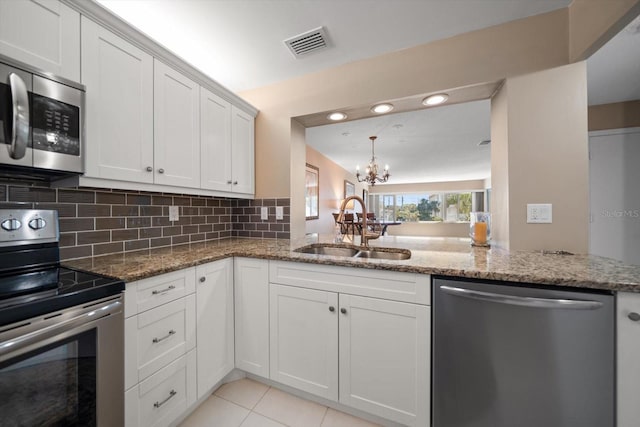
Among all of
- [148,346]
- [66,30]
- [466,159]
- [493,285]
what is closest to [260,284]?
[148,346]

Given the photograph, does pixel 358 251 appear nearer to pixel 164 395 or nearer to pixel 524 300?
pixel 524 300

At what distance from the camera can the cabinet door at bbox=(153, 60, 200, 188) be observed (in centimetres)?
147

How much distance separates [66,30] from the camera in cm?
108

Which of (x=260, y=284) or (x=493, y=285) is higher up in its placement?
(x=493, y=285)

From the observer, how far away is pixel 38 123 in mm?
992

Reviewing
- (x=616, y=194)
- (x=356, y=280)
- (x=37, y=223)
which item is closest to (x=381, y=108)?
(x=356, y=280)

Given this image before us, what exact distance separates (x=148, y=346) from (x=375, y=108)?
85.7 inches

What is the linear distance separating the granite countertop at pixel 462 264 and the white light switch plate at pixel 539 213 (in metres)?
0.23

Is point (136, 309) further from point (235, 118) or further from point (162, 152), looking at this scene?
point (235, 118)

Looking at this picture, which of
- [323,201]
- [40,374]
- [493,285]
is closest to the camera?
[40,374]

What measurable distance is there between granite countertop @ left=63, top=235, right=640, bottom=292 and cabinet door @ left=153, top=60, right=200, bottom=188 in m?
0.52

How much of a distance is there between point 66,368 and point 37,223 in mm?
725

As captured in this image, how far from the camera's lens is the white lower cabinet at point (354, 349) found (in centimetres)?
120

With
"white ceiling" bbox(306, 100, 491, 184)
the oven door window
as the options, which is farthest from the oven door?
"white ceiling" bbox(306, 100, 491, 184)
